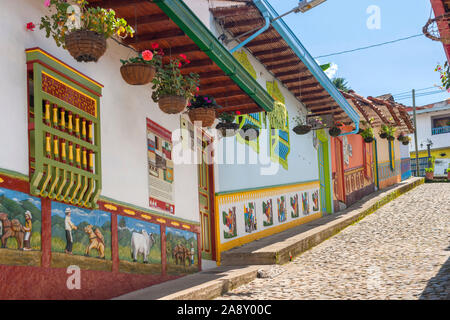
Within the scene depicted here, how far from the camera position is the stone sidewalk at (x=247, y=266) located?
604 centimetres

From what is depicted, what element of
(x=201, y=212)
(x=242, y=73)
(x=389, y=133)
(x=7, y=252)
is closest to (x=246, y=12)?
(x=242, y=73)

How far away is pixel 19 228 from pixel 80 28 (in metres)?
1.80

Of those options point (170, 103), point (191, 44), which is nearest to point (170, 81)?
point (170, 103)

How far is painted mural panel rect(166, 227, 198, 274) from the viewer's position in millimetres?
7199

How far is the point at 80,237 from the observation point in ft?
17.0

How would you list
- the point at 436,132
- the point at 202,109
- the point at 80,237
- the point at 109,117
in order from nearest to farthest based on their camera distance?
the point at 80,237, the point at 109,117, the point at 202,109, the point at 436,132

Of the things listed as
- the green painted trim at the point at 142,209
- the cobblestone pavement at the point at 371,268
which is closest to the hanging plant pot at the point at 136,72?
the green painted trim at the point at 142,209

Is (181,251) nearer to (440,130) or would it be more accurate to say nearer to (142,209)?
(142,209)

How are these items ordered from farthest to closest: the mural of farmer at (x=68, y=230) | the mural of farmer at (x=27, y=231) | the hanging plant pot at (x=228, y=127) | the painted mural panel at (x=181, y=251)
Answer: the hanging plant pot at (x=228, y=127) < the painted mural panel at (x=181, y=251) < the mural of farmer at (x=68, y=230) < the mural of farmer at (x=27, y=231)

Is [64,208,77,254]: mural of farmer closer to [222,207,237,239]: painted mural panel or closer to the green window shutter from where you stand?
the green window shutter

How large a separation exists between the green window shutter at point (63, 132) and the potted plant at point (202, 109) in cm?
212

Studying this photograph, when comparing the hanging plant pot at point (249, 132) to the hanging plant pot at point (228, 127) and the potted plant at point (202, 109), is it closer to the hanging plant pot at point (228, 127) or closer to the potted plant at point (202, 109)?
the hanging plant pot at point (228, 127)

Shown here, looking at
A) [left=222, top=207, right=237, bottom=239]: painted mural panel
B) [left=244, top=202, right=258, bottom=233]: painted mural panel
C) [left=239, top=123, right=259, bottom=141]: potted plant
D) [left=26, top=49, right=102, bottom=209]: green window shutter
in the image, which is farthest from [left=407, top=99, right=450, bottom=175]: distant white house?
→ [left=26, top=49, right=102, bottom=209]: green window shutter

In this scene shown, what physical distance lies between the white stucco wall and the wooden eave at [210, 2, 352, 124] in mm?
2913
